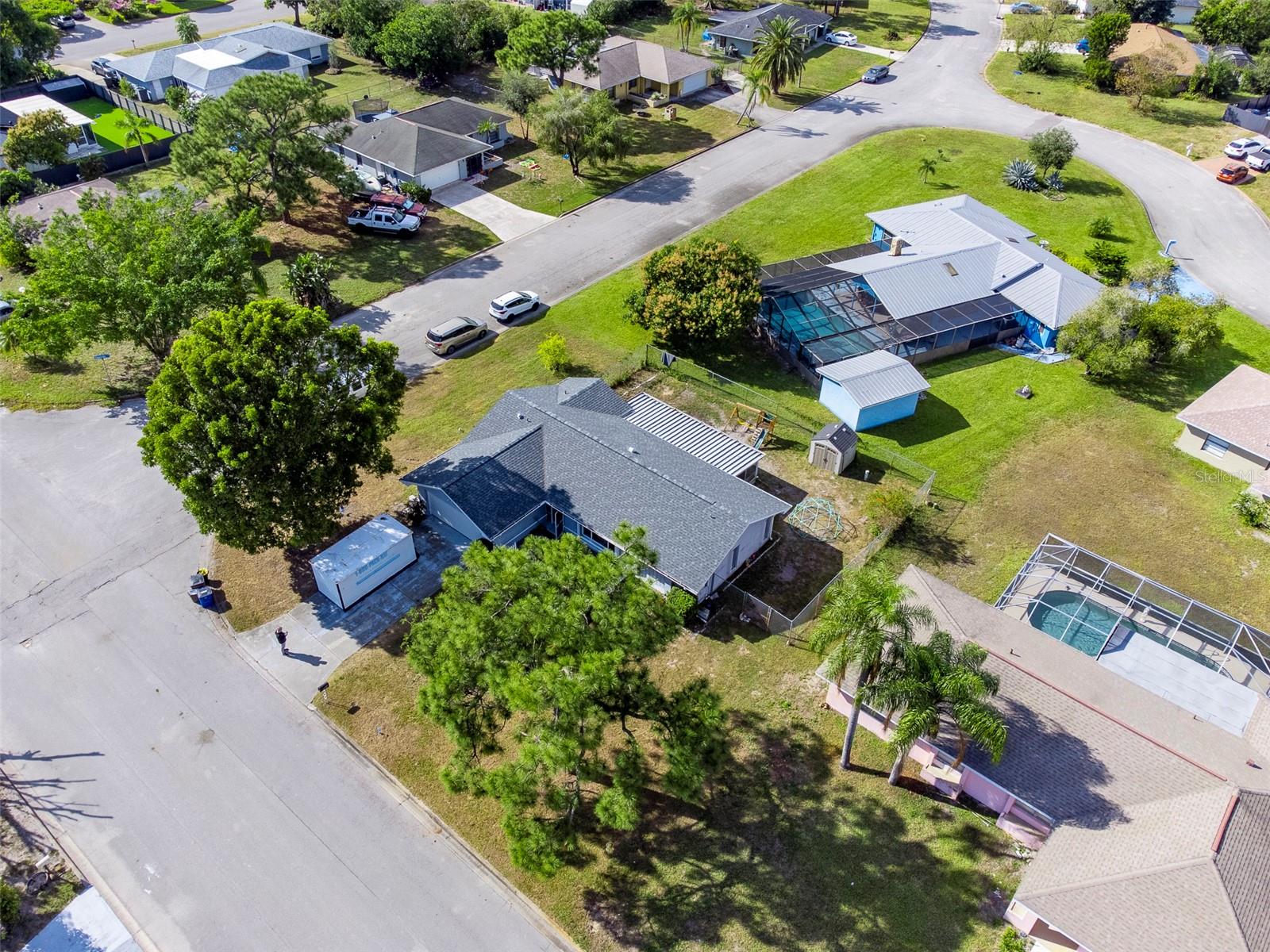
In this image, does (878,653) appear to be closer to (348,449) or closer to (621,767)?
(621,767)

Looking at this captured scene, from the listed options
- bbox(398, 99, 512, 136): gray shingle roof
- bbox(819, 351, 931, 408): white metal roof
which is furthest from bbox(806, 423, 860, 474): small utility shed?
bbox(398, 99, 512, 136): gray shingle roof

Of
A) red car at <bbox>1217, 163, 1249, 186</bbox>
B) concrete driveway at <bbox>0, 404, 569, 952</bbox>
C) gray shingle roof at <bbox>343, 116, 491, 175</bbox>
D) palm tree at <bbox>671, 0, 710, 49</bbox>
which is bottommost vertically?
concrete driveway at <bbox>0, 404, 569, 952</bbox>

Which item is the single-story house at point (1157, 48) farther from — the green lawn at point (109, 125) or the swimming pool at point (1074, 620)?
the green lawn at point (109, 125)

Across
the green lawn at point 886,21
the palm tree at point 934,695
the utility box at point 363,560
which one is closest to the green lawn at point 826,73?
the green lawn at point 886,21

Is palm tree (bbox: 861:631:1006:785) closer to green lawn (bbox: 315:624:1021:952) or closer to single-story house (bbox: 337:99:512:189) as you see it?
green lawn (bbox: 315:624:1021:952)

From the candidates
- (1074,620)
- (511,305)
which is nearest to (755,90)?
(511,305)

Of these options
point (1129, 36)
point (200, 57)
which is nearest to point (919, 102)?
point (1129, 36)
